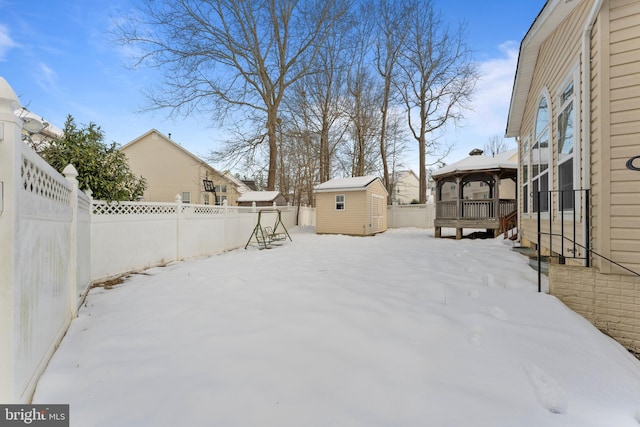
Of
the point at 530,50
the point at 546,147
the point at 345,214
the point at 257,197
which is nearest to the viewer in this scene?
the point at 546,147

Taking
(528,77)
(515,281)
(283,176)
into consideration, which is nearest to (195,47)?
(283,176)

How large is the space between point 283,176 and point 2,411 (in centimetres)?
2171

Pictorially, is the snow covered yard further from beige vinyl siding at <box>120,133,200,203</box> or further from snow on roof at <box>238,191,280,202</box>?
beige vinyl siding at <box>120,133,200,203</box>

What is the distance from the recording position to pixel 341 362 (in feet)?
6.53

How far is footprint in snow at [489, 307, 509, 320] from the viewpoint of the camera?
2771 mm

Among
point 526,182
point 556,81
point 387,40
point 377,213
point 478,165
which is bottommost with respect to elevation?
point 377,213

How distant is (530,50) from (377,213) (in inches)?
379

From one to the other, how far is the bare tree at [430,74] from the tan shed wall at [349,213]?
6.47m

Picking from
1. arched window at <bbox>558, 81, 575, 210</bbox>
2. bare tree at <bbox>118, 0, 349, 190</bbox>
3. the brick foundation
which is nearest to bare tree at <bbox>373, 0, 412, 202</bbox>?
bare tree at <bbox>118, 0, 349, 190</bbox>

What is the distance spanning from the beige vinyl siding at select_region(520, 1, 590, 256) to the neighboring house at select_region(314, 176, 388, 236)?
7.10 metres

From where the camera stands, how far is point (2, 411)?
1.34 m

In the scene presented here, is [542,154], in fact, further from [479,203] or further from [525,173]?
[479,203]

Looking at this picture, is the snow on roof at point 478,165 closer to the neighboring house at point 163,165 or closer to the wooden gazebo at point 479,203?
the wooden gazebo at point 479,203

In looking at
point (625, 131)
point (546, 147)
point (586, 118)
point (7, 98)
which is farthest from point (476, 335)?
point (546, 147)
